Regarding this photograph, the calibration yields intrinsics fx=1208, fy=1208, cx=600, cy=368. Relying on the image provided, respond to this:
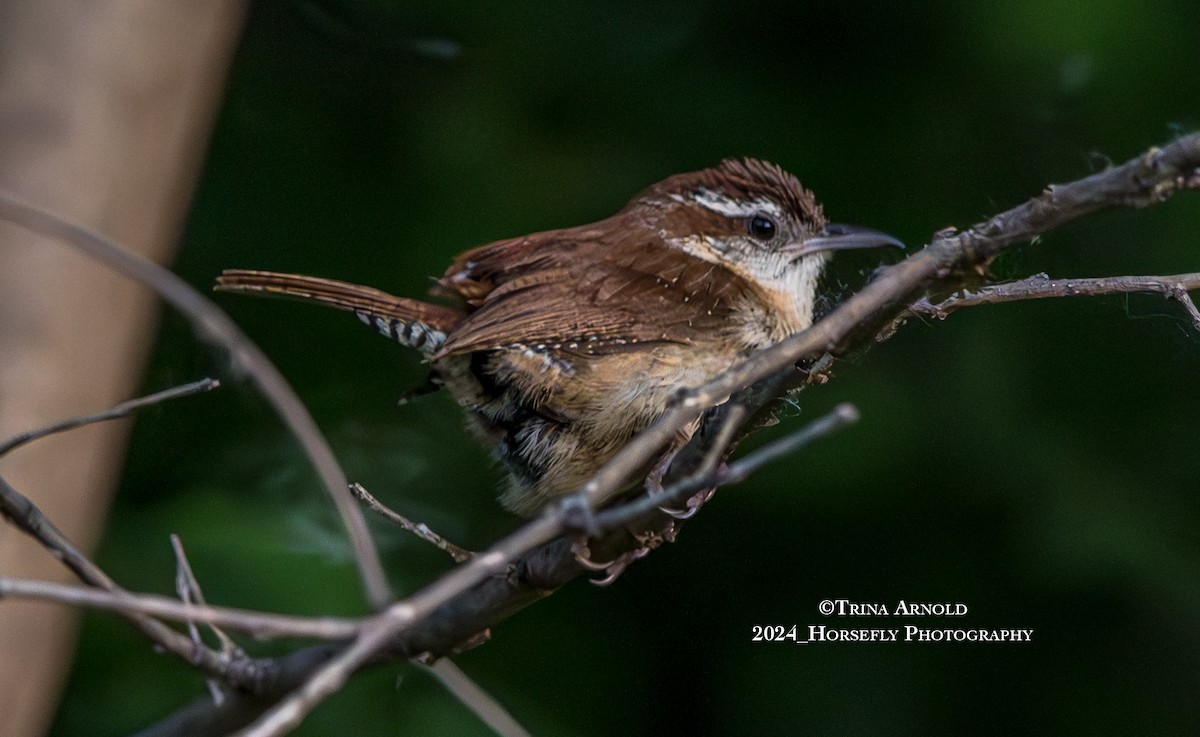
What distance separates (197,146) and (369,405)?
2.31 ft

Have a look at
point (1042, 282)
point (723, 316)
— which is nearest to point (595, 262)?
point (723, 316)

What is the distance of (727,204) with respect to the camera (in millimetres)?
2461

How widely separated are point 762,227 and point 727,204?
0.09 m

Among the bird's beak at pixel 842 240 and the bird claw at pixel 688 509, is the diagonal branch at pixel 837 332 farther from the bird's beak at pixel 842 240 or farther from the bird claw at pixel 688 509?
the bird's beak at pixel 842 240

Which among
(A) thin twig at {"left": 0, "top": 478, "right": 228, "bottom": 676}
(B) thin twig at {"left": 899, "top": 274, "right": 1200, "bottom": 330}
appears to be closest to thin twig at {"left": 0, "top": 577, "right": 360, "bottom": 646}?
(A) thin twig at {"left": 0, "top": 478, "right": 228, "bottom": 676}

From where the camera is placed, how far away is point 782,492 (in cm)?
271

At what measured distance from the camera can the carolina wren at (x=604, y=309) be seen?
2.12 meters

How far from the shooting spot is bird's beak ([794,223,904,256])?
2285 mm

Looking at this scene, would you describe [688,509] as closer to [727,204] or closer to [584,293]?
[584,293]

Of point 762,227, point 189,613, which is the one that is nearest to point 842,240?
point 762,227

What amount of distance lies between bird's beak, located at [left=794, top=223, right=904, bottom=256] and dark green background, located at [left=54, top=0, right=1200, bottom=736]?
5 cm

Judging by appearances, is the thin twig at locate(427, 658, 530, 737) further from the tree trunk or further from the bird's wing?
the tree trunk

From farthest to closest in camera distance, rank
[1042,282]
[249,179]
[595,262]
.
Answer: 1. [249,179]
2. [595,262]
3. [1042,282]

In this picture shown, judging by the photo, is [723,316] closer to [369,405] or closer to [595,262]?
[595,262]
